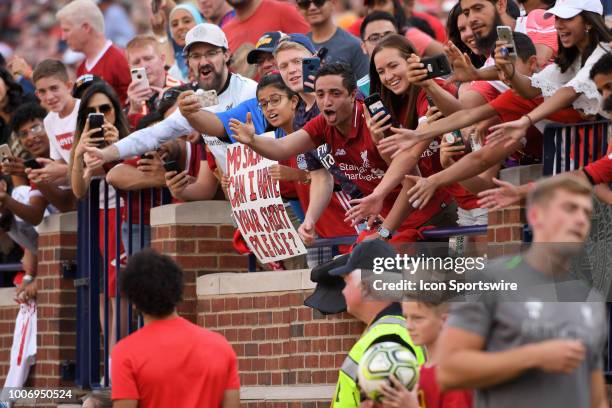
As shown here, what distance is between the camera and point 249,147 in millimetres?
10406

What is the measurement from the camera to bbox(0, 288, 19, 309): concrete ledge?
14828mm

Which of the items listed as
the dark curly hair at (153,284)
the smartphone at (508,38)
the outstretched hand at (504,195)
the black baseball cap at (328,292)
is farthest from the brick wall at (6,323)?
the outstretched hand at (504,195)

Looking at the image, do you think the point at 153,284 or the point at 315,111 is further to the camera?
the point at 315,111

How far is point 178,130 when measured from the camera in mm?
11367

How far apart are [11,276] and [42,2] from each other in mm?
13614

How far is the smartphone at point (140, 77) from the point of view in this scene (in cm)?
1260

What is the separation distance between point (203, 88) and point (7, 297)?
174 inches

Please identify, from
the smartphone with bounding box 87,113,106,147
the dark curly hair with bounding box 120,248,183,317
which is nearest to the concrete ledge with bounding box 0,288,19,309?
the smartphone with bounding box 87,113,106,147

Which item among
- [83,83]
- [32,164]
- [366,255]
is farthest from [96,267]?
[366,255]

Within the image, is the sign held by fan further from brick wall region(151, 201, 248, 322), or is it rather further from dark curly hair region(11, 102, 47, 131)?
dark curly hair region(11, 102, 47, 131)

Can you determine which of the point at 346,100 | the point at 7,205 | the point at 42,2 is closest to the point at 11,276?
the point at 7,205

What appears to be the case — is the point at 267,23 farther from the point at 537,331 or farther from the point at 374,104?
the point at 537,331

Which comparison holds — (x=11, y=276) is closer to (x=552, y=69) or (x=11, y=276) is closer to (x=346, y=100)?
(x=346, y=100)

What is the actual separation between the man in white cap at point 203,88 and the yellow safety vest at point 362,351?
167 inches
